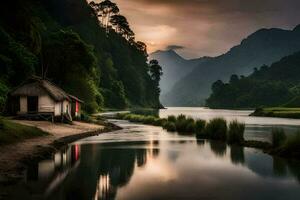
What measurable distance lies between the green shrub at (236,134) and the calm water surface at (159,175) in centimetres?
584

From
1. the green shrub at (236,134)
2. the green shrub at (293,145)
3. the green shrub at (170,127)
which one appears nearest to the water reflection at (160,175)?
the green shrub at (293,145)

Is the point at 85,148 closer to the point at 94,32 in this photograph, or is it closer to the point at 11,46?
the point at 11,46

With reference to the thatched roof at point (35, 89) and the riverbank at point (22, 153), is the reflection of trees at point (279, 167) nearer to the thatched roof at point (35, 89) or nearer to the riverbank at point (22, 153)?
the riverbank at point (22, 153)

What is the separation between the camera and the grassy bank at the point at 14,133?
2702 cm

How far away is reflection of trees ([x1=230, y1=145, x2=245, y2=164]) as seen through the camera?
26.7 m

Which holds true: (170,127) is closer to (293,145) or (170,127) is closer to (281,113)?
(293,145)

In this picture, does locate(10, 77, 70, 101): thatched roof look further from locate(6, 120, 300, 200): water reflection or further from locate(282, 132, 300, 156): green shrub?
locate(282, 132, 300, 156): green shrub

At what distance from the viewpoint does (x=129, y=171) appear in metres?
22.2

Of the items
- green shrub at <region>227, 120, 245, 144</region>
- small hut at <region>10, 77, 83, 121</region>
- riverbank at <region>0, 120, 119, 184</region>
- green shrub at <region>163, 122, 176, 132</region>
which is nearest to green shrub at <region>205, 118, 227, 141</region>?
green shrub at <region>227, 120, 245, 144</region>

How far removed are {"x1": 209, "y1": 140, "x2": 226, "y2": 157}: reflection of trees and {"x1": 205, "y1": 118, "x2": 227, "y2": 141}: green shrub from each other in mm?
2366

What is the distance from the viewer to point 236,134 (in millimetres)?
38125

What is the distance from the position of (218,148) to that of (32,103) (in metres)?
26.0

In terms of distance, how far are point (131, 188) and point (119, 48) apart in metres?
178

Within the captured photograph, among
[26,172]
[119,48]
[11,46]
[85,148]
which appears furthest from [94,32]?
[26,172]
